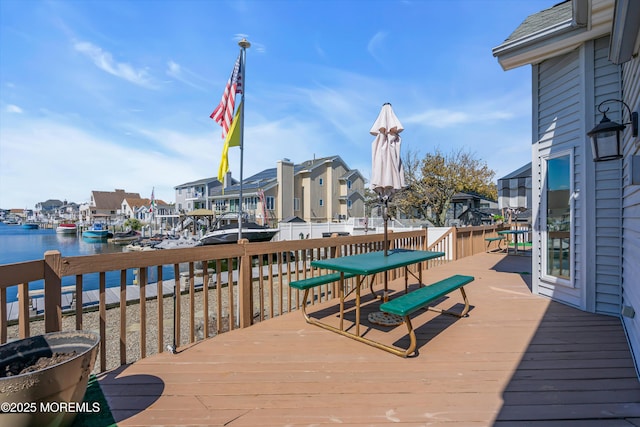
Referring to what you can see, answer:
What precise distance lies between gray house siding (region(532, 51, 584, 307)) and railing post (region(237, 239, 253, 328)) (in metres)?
4.27

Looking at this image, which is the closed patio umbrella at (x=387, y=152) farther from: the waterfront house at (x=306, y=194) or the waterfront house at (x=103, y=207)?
the waterfront house at (x=103, y=207)

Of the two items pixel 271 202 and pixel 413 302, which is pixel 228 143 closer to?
pixel 413 302

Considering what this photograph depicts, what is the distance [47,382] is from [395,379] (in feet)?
6.94

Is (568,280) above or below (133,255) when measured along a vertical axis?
below

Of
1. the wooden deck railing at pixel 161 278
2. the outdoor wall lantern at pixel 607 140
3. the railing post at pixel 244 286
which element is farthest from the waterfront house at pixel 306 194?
the outdoor wall lantern at pixel 607 140

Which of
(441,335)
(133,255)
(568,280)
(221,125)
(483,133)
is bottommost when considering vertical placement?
(441,335)

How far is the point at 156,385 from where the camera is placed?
2.18 m

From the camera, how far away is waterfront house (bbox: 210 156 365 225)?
2959 cm

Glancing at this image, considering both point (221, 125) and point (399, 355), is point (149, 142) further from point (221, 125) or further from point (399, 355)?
point (399, 355)

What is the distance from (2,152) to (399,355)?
22.7 meters

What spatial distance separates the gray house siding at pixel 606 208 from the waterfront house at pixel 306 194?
25.7 meters

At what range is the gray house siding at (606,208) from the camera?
3582 mm

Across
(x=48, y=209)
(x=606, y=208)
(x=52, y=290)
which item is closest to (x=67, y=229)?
(x=52, y=290)

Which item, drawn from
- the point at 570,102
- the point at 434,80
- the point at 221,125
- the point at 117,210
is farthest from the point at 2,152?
the point at 117,210
